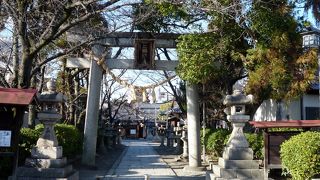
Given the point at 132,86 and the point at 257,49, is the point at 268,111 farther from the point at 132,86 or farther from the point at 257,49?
the point at 132,86

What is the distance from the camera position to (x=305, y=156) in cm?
957

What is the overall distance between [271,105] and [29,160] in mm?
14194

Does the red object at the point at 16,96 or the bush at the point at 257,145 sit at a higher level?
the red object at the point at 16,96

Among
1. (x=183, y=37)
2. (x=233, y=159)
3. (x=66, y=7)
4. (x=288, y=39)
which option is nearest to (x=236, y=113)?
(x=233, y=159)

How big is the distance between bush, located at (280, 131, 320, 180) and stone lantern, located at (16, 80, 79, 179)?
605cm

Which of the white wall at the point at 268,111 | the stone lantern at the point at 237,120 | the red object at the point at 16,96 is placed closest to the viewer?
the red object at the point at 16,96

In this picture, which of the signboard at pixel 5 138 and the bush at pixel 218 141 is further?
the bush at pixel 218 141

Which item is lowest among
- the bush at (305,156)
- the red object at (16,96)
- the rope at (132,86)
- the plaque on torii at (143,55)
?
the bush at (305,156)

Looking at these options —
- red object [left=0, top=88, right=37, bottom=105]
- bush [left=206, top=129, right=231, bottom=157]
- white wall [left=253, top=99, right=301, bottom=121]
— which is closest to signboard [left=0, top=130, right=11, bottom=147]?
red object [left=0, top=88, right=37, bottom=105]

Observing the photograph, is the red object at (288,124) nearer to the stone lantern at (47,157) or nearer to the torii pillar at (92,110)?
the stone lantern at (47,157)

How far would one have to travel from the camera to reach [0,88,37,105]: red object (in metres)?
9.86

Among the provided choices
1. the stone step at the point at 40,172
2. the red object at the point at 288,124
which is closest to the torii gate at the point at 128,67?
the red object at the point at 288,124

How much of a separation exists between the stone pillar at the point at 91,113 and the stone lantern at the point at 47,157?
5345 millimetres

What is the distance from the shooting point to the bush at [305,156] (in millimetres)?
9523
